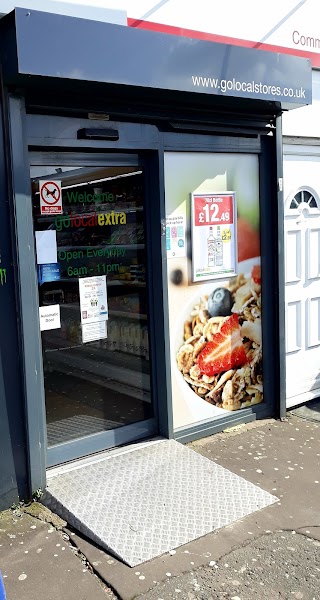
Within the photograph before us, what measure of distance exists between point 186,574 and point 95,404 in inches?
65.8

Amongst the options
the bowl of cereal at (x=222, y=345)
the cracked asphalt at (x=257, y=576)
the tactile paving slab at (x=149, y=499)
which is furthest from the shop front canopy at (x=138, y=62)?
the cracked asphalt at (x=257, y=576)

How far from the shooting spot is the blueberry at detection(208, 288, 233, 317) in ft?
16.0

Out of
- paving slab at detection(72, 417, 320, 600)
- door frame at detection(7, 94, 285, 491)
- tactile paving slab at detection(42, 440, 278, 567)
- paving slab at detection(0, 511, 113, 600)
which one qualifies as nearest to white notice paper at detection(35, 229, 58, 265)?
door frame at detection(7, 94, 285, 491)

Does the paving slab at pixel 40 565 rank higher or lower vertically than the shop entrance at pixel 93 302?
lower

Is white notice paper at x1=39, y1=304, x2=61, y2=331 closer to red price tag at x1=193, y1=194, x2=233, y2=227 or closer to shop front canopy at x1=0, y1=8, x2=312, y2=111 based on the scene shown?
red price tag at x1=193, y1=194, x2=233, y2=227

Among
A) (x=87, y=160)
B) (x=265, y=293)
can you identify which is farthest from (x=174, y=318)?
(x=87, y=160)

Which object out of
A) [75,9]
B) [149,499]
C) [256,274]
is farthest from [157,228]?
[149,499]

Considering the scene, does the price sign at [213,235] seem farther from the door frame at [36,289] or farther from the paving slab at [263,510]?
the paving slab at [263,510]

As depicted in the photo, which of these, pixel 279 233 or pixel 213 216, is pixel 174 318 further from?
pixel 279 233

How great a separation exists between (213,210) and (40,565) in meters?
2.88

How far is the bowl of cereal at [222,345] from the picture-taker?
4.74 m

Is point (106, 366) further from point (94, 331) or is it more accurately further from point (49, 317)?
point (49, 317)

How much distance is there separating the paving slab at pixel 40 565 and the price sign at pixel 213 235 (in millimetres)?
2197

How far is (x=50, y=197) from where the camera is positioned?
159 inches
